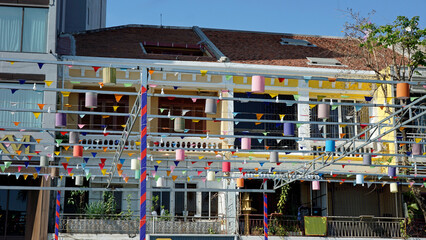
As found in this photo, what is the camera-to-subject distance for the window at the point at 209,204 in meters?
26.1

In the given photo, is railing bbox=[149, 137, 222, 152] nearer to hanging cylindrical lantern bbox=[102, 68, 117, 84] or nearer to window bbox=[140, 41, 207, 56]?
window bbox=[140, 41, 207, 56]

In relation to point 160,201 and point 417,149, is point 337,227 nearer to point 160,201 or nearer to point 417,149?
point 160,201

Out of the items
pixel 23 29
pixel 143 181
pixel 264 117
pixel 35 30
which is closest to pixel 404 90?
pixel 143 181

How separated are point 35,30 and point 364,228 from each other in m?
14.3

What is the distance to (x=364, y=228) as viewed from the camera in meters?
25.9

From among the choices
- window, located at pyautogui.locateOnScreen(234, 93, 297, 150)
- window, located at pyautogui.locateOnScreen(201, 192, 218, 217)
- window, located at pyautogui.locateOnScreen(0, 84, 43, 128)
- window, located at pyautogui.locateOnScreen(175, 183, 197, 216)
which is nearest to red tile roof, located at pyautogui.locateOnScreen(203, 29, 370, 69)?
window, located at pyautogui.locateOnScreen(234, 93, 297, 150)

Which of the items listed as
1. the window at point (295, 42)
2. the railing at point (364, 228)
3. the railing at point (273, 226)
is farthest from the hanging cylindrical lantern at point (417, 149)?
the window at point (295, 42)

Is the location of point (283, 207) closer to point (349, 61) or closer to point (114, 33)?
point (349, 61)

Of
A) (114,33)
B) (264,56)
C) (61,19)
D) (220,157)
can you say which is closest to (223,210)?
(220,157)

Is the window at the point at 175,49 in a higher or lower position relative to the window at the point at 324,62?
higher

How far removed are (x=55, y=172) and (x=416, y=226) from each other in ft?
45.9

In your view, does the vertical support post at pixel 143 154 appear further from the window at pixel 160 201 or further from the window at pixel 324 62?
the window at pixel 324 62

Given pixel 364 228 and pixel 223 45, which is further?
pixel 223 45

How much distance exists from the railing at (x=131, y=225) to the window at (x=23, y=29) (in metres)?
6.31
